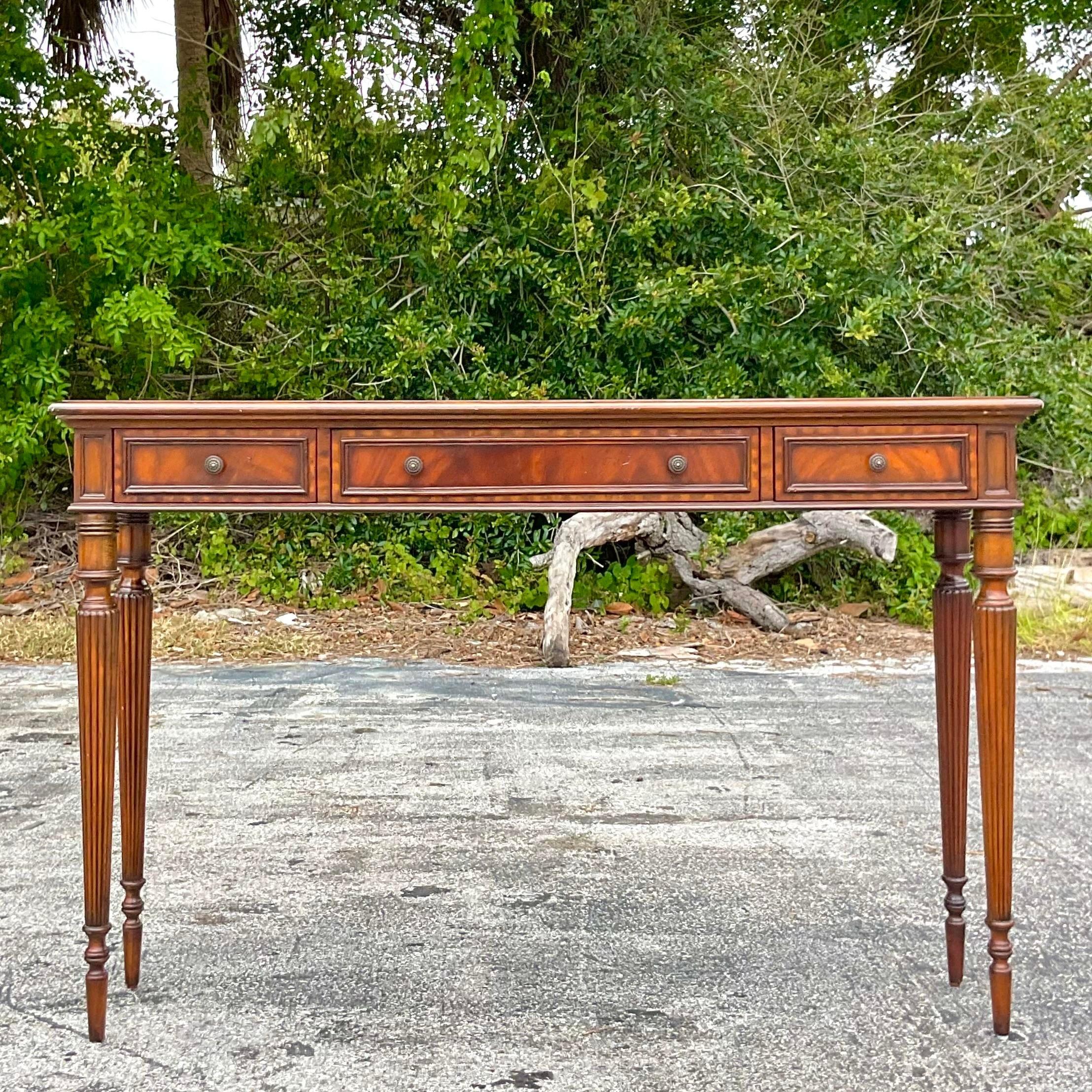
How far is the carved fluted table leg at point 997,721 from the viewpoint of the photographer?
1.86 meters

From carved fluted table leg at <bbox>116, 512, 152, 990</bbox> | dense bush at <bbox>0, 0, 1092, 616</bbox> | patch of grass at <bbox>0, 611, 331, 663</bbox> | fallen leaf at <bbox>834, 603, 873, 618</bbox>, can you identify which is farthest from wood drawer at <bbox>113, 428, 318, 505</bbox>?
fallen leaf at <bbox>834, 603, 873, 618</bbox>

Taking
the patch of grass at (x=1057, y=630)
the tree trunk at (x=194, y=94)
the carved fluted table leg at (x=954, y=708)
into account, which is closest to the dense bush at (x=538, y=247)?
the tree trunk at (x=194, y=94)

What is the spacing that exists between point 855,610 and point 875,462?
470 cm

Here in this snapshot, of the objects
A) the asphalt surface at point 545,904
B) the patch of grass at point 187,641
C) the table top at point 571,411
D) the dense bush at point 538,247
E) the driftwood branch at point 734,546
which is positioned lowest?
the asphalt surface at point 545,904

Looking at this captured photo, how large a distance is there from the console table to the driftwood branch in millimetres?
3652

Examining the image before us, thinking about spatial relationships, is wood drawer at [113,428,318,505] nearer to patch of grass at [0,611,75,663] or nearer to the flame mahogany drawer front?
the flame mahogany drawer front

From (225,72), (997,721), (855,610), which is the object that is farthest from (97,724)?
(225,72)

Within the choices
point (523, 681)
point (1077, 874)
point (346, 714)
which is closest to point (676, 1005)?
point (1077, 874)

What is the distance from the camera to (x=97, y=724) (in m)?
1.88

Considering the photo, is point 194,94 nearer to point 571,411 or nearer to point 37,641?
point 37,641

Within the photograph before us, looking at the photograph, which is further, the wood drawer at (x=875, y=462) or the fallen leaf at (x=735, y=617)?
the fallen leaf at (x=735, y=617)

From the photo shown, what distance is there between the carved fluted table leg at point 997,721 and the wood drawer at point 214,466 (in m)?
1.16

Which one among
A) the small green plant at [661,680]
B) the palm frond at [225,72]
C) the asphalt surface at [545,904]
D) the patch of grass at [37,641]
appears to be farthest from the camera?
the palm frond at [225,72]

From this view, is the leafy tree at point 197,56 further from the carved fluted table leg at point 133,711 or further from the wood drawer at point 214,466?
the wood drawer at point 214,466
